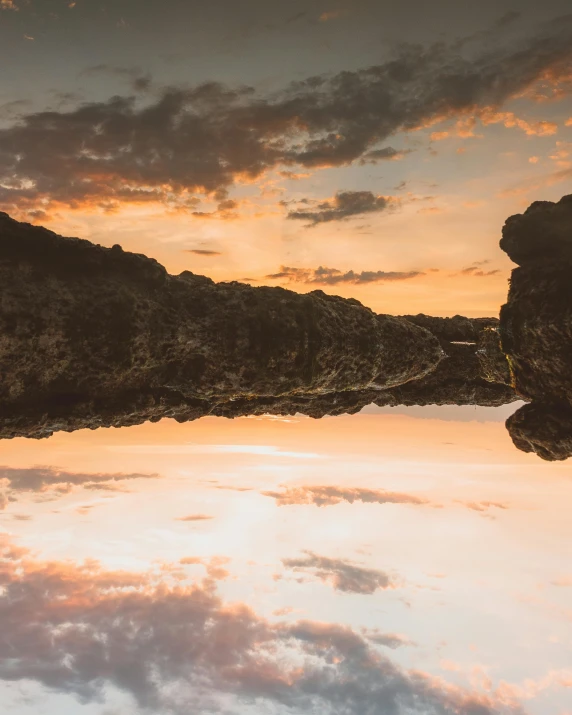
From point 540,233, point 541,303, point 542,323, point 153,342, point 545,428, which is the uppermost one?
point 540,233

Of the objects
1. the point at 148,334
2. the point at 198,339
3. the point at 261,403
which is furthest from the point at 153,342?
the point at 261,403

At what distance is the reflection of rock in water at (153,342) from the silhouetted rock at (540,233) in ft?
6.78

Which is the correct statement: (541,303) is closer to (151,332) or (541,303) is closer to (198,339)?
(198,339)

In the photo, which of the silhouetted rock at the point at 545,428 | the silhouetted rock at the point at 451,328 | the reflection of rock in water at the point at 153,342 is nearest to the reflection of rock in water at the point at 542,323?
the silhouetted rock at the point at 545,428

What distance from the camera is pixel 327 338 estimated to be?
6.54m

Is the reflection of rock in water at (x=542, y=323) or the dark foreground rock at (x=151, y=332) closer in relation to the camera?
the dark foreground rock at (x=151, y=332)

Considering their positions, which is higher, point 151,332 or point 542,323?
point 542,323

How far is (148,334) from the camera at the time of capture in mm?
5516

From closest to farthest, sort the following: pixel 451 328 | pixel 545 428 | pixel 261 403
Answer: pixel 545 428
pixel 261 403
pixel 451 328

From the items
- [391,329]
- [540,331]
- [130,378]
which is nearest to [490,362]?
[391,329]

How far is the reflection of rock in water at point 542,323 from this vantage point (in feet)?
18.3

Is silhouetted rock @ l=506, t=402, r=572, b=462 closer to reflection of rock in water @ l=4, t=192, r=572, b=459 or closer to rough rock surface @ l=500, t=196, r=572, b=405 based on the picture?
reflection of rock in water @ l=4, t=192, r=572, b=459

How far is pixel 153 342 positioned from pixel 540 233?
4881 millimetres

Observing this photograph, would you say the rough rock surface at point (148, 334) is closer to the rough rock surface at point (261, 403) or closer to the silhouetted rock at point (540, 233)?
the rough rock surface at point (261, 403)
